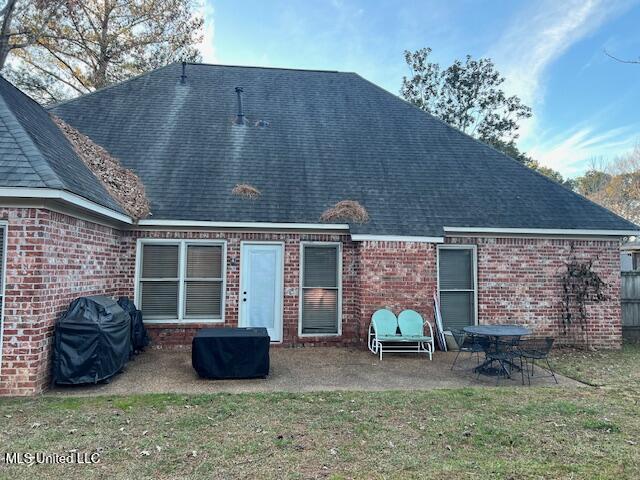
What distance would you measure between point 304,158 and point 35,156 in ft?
19.6

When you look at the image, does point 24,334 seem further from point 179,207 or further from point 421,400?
point 421,400

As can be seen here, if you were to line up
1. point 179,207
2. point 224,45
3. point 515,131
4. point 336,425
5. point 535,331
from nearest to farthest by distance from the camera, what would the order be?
1. point 336,425
2. point 179,207
3. point 535,331
4. point 224,45
5. point 515,131

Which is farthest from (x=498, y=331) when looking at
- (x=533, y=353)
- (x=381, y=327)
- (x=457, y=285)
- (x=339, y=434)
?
(x=339, y=434)

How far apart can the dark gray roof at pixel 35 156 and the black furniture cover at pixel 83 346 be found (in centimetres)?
178

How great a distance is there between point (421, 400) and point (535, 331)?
17.2 ft

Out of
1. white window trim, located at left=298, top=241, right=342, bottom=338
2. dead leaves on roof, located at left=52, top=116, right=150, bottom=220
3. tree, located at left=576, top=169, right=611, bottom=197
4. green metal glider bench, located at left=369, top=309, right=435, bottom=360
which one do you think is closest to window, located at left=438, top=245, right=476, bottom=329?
green metal glider bench, located at left=369, top=309, right=435, bottom=360

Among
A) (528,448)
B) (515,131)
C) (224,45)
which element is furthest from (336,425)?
(515,131)

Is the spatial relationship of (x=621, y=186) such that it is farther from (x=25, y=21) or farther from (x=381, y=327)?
(x=25, y=21)

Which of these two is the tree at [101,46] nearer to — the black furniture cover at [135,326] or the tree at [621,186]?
the black furniture cover at [135,326]

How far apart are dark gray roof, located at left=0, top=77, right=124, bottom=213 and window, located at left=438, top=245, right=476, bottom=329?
6899mm

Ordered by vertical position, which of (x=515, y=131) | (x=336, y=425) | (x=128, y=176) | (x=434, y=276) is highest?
(x=515, y=131)

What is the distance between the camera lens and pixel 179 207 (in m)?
8.66

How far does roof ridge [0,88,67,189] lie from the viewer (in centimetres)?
547

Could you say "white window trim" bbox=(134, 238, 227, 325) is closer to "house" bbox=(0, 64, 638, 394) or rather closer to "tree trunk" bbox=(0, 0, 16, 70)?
"house" bbox=(0, 64, 638, 394)
